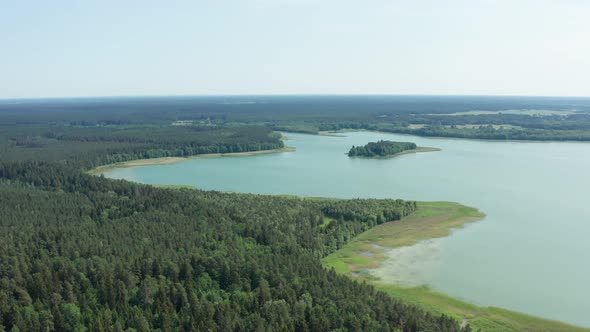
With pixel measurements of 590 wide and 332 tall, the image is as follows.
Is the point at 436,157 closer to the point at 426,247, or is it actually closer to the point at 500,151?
the point at 500,151

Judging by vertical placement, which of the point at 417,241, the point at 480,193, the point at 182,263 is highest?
the point at 182,263

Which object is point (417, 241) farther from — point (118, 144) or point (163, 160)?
point (118, 144)

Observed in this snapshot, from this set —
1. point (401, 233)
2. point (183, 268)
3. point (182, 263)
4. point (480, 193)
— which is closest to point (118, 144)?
point (480, 193)

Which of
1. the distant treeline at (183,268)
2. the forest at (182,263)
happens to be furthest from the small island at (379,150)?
the distant treeline at (183,268)

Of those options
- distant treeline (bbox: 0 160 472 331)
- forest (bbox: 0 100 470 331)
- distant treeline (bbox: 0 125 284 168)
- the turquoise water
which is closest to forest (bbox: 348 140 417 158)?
the turquoise water

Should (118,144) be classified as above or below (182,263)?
above

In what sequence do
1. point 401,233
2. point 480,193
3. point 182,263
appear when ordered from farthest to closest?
1. point 480,193
2. point 401,233
3. point 182,263

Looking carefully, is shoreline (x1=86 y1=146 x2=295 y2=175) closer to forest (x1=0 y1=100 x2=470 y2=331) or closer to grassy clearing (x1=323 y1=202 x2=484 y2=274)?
forest (x1=0 y1=100 x2=470 y2=331)
